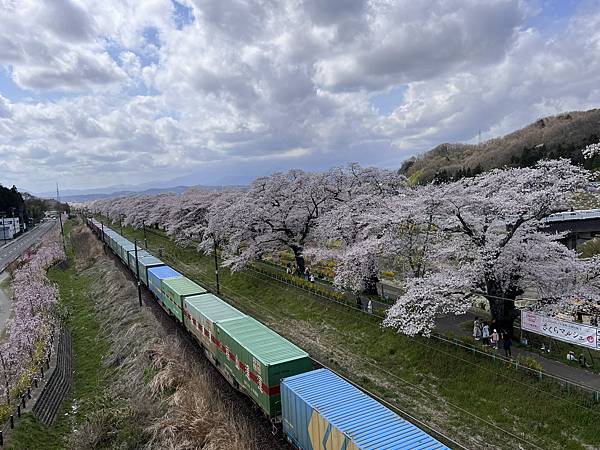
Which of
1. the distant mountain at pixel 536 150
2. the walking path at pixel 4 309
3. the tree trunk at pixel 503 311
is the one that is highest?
the distant mountain at pixel 536 150

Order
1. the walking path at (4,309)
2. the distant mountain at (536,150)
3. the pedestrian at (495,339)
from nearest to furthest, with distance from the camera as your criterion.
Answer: the pedestrian at (495,339) → the walking path at (4,309) → the distant mountain at (536,150)

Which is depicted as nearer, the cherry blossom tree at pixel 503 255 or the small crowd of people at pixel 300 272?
the cherry blossom tree at pixel 503 255

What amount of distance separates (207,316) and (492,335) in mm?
13592

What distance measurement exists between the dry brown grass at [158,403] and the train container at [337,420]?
219cm

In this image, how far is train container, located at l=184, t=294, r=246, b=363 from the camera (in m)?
20.7

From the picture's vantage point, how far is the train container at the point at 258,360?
14797 millimetres

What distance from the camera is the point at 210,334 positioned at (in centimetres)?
2075

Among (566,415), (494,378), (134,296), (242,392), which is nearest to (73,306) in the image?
(134,296)

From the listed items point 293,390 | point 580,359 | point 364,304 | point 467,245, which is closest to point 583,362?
point 580,359

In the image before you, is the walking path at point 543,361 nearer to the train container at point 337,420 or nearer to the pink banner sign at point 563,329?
the pink banner sign at point 563,329

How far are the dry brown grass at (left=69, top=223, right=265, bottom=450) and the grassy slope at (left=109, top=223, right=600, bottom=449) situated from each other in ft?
21.7

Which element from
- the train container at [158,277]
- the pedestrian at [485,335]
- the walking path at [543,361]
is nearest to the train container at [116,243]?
the train container at [158,277]

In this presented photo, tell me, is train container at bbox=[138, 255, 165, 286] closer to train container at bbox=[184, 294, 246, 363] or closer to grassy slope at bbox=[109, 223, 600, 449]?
grassy slope at bbox=[109, 223, 600, 449]

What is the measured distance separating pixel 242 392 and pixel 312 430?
7.27 m
